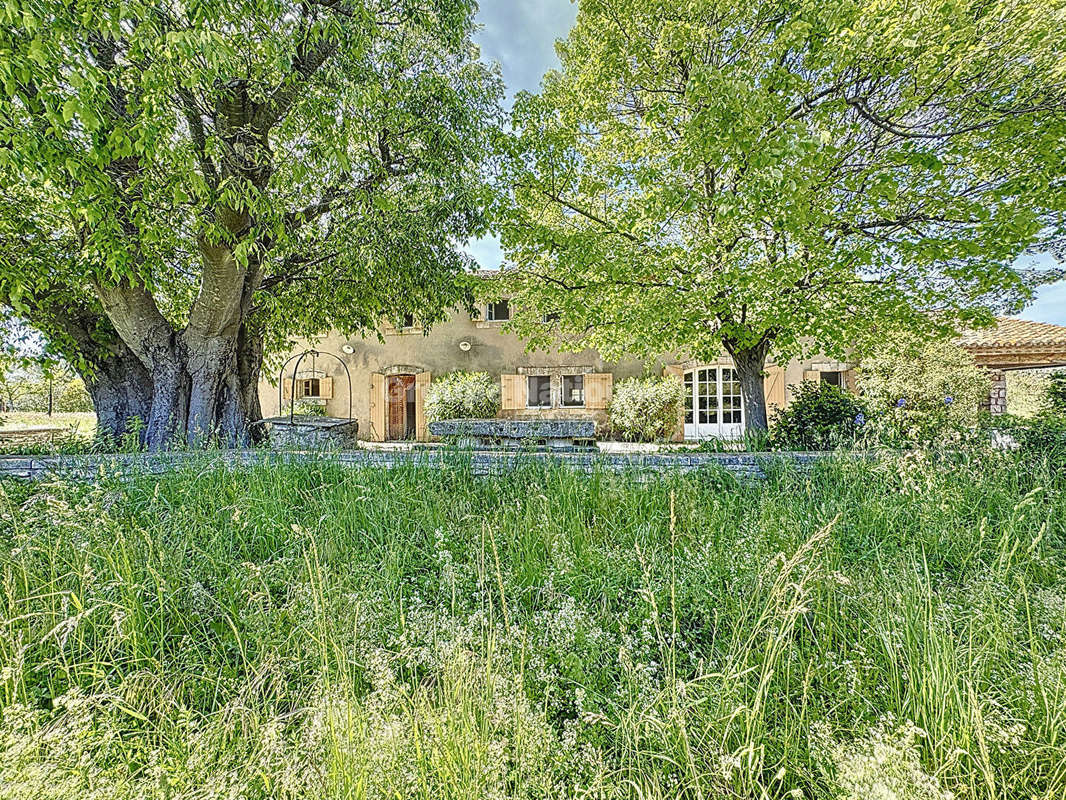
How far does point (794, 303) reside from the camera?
5.68 m

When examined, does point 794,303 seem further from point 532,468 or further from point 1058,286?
point 532,468

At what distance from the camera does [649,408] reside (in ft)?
35.6

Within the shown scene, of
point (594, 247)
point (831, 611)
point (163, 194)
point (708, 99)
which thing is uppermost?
point (708, 99)

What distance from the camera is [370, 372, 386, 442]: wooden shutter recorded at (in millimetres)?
12906

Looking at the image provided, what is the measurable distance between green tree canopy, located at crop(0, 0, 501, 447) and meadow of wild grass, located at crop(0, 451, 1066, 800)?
2.85 meters

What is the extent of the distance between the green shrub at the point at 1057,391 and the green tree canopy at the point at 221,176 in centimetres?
776

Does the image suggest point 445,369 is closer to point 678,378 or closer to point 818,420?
point 678,378

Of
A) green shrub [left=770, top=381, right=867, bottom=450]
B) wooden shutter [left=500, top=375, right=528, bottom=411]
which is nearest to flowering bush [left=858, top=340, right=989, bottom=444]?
green shrub [left=770, top=381, right=867, bottom=450]

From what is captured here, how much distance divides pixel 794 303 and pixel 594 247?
2583 millimetres

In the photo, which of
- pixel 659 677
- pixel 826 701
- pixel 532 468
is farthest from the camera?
pixel 532 468

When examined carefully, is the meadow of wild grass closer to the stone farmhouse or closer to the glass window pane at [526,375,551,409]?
the stone farmhouse

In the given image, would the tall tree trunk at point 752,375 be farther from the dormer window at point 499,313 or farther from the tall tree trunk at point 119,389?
the tall tree trunk at point 119,389

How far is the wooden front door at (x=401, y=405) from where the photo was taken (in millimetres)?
13141

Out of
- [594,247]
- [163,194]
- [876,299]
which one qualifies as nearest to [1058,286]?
[876,299]
